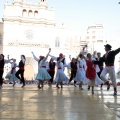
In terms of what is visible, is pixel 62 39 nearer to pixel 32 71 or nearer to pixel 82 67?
pixel 32 71

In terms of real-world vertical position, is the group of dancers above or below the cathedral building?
below

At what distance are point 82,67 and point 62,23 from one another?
40680 millimetres

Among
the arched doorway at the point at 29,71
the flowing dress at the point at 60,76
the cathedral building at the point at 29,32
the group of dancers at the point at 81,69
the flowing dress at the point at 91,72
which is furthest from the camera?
the arched doorway at the point at 29,71

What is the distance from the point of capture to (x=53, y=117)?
3832 millimetres

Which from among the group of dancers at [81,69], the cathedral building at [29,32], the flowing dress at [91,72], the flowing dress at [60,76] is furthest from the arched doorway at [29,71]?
the flowing dress at [91,72]

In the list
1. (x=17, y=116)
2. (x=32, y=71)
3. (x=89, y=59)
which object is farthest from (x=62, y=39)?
(x=17, y=116)

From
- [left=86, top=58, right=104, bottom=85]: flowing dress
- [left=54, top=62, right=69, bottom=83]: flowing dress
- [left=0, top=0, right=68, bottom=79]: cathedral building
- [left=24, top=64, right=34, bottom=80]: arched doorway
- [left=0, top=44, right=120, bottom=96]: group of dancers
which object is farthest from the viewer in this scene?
[left=24, top=64, right=34, bottom=80]: arched doorway

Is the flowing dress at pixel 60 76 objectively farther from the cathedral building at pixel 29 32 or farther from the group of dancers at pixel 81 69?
the cathedral building at pixel 29 32

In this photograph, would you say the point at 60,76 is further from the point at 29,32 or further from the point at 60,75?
the point at 29,32

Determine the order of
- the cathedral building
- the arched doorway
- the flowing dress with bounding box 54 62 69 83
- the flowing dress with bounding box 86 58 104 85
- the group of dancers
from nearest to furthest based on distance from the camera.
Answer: the group of dancers
the flowing dress with bounding box 86 58 104 85
the flowing dress with bounding box 54 62 69 83
the cathedral building
the arched doorway

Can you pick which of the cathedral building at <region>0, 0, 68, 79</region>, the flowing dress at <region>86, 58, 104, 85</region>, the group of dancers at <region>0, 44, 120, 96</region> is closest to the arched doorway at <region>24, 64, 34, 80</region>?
the cathedral building at <region>0, 0, 68, 79</region>

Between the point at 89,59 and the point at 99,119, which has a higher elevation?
the point at 89,59

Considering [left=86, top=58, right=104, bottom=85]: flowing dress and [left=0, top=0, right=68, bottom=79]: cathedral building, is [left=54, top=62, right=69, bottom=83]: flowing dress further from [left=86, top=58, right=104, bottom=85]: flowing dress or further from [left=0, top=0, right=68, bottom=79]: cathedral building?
[left=0, top=0, right=68, bottom=79]: cathedral building

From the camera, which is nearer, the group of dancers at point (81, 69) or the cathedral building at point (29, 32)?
the group of dancers at point (81, 69)
